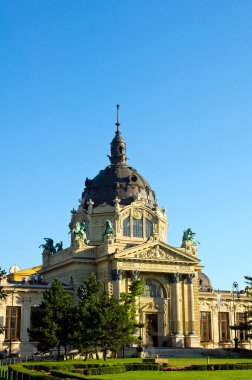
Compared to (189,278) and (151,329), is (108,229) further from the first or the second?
(151,329)

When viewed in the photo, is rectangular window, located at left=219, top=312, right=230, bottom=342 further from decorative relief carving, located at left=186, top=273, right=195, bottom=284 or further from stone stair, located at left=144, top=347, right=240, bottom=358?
stone stair, located at left=144, top=347, right=240, bottom=358

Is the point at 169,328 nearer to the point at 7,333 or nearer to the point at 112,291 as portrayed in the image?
the point at 112,291

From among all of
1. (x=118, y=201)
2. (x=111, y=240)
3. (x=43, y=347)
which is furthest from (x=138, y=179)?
(x=43, y=347)

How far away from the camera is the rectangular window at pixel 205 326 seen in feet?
328

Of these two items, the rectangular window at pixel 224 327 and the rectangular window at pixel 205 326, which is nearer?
the rectangular window at pixel 205 326

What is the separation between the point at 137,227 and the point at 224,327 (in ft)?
73.7

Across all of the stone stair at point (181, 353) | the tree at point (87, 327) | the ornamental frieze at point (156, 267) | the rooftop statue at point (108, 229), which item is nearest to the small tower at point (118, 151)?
the rooftop statue at point (108, 229)

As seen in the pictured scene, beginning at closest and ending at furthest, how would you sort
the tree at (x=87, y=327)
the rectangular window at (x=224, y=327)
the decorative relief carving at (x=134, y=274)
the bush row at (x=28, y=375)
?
the bush row at (x=28, y=375) → the tree at (x=87, y=327) → the decorative relief carving at (x=134, y=274) → the rectangular window at (x=224, y=327)

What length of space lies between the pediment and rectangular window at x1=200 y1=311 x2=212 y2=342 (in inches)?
507

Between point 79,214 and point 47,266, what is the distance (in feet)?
31.5

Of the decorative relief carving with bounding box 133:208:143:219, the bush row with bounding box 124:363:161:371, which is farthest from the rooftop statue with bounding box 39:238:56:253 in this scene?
the bush row with bounding box 124:363:161:371

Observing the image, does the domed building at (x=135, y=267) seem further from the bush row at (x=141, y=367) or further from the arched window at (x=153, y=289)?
the bush row at (x=141, y=367)

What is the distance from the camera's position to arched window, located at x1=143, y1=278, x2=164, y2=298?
91.4m

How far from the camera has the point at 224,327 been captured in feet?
345
